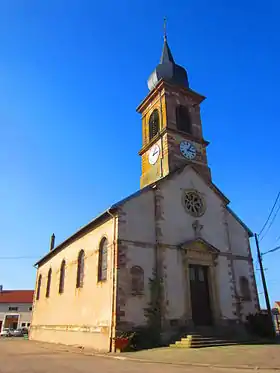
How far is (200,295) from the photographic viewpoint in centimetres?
1759

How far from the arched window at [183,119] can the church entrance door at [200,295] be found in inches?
394

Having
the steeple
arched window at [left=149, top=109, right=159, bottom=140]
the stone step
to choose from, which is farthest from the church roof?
the steeple

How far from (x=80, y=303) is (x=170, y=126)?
12523mm

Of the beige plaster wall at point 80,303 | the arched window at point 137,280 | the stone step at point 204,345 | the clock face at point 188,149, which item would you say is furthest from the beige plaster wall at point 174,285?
the clock face at point 188,149

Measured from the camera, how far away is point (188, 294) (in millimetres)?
16781

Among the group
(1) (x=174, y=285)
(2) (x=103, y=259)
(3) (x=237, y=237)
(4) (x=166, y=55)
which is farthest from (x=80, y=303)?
(4) (x=166, y=55)

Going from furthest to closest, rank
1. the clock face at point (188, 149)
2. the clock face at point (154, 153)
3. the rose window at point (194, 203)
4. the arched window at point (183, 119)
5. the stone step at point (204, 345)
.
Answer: the arched window at point (183, 119) → the clock face at point (154, 153) → the clock face at point (188, 149) → the rose window at point (194, 203) → the stone step at point (204, 345)

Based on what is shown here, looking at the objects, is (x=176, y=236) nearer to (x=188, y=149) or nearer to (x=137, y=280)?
(x=137, y=280)


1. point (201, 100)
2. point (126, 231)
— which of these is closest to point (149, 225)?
point (126, 231)

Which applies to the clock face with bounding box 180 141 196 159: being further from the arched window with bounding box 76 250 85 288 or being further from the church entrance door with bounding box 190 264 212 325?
the arched window with bounding box 76 250 85 288

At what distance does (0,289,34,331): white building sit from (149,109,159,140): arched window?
45.4 metres

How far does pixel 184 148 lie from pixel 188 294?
961cm

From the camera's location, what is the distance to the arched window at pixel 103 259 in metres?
16.8

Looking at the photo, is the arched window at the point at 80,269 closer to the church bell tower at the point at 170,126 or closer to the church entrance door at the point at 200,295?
the church bell tower at the point at 170,126
